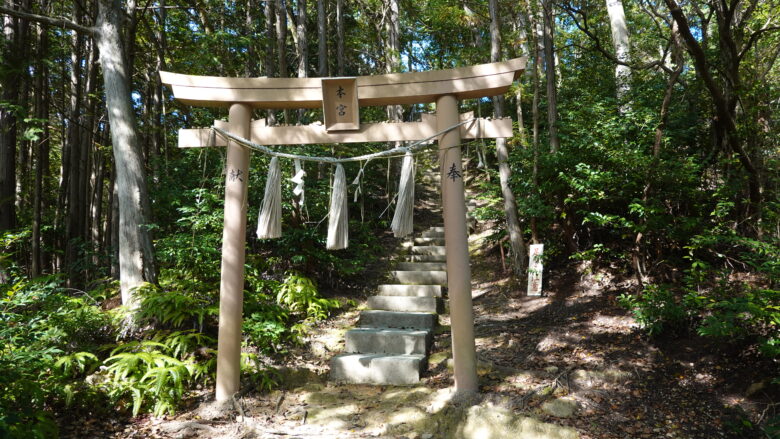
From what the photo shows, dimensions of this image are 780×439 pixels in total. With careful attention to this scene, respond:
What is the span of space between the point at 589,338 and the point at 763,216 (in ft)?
7.65

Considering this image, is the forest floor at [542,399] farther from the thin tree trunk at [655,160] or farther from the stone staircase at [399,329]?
the thin tree trunk at [655,160]

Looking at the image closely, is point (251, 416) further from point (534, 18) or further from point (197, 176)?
point (534, 18)

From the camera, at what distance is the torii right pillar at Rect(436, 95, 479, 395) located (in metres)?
3.83

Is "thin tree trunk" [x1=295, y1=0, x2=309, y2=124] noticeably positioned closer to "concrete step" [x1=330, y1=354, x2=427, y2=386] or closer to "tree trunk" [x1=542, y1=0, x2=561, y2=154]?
"tree trunk" [x1=542, y1=0, x2=561, y2=154]

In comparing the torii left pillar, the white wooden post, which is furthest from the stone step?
the torii left pillar

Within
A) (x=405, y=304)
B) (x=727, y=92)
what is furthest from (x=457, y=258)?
(x=727, y=92)

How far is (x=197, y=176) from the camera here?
7.08 metres

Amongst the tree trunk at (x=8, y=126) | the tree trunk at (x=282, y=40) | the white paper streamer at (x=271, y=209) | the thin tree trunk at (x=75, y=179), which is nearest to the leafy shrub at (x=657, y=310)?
the white paper streamer at (x=271, y=209)

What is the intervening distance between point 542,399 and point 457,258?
1.51 metres

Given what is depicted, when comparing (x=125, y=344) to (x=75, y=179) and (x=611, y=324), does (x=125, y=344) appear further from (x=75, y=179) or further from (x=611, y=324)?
(x=611, y=324)

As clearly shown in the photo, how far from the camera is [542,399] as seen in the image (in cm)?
379

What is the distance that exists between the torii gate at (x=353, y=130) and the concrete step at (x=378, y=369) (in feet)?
2.50

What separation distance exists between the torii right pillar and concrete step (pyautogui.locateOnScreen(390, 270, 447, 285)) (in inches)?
122

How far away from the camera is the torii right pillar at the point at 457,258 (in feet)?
12.6
